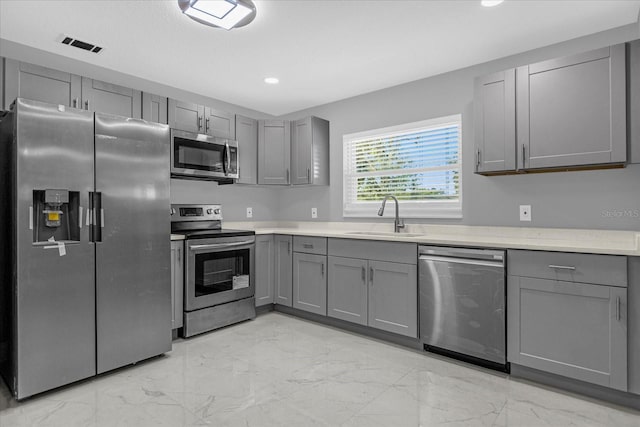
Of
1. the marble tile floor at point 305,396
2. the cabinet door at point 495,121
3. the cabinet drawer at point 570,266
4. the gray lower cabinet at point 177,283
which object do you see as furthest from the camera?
the gray lower cabinet at point 177,283

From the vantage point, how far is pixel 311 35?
2711 millimetres

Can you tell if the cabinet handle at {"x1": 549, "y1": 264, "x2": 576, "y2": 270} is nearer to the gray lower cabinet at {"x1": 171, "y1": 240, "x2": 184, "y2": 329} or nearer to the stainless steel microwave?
the gray lower cabinet at {"x1": 171, "y1": 240, "x2": 184, "y2": 329}

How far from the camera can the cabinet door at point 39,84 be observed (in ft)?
8.39

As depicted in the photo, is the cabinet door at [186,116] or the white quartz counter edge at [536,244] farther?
the cabinet door at [186,116]

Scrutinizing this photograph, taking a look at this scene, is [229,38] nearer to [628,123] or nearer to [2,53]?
[2,53]

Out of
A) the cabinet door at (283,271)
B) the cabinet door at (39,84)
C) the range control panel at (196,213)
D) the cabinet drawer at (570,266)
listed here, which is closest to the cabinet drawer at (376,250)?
the cabinet door at (283,271)

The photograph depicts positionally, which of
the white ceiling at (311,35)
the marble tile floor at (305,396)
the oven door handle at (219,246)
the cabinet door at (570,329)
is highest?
the white ceiling at (311,35)

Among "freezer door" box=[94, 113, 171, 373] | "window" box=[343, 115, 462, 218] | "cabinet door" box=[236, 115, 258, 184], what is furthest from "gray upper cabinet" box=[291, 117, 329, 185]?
"freezer door" box=[94, 113, 171, 373]

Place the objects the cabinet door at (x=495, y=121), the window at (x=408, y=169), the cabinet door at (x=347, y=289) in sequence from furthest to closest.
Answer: the window at (x=408, y=169), the cabinet door at (x=347, y=289), the cabinet door at (x=495, y=121)

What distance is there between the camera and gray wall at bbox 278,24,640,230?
2574 millimetres

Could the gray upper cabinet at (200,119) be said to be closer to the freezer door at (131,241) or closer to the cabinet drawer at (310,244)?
the freezer door at (131,241)

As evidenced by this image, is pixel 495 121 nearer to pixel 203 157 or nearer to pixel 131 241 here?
pixel 203 157

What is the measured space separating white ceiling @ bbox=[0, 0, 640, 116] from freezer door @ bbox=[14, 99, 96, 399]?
75cm

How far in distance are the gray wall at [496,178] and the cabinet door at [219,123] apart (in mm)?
1115
